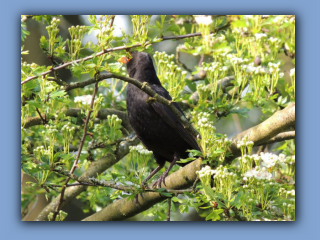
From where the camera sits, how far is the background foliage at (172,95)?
2.30 m

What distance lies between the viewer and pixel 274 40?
9.65 feet

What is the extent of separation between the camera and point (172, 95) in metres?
2.75

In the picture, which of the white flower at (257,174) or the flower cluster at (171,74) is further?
the flower cluster at (171,74)

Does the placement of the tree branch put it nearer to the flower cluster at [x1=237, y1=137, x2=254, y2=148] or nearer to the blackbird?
the blackbird

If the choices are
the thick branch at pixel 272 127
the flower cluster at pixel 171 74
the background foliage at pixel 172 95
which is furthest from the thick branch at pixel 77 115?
the thick branch at pixel 272 127

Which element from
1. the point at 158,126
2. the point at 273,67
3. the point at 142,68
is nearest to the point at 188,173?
the point at 158,126

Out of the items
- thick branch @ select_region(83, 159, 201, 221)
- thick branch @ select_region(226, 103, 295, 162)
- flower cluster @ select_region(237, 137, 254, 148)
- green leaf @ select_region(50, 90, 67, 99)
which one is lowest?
thick branch @ select_region(83, 159, 201, 221)

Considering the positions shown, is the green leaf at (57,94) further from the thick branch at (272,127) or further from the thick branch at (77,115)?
the thick branch at (272,127)

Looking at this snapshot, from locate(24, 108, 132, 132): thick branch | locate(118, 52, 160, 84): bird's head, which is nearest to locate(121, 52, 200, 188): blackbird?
locate(118, 52, 160, 84): bird's head

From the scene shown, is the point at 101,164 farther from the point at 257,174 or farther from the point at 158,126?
the point at 257,174

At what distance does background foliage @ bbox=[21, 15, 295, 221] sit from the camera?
2.30m
